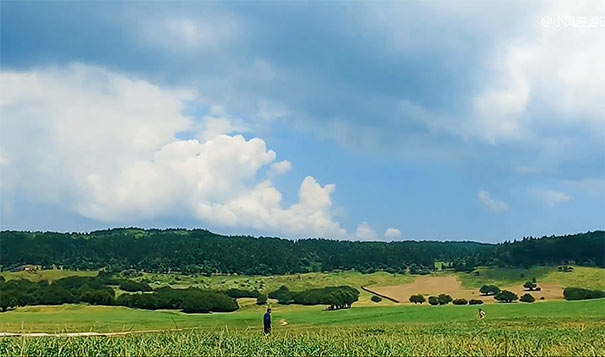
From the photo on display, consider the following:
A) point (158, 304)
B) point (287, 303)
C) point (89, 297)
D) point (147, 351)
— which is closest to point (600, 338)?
point (147, 351)

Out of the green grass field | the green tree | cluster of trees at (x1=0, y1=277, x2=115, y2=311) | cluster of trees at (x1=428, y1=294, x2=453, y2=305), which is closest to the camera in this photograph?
cluster of trees at (x1=0, y1=277, x2=115, y2=311)

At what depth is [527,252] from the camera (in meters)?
187

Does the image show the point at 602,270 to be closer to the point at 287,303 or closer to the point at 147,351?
the point at 287,303

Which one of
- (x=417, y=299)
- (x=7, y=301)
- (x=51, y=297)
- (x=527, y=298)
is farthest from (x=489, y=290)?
(x=7, y=301)

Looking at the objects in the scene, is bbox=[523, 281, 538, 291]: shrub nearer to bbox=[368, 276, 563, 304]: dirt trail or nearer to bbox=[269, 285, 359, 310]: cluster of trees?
bbox=[368, 276, 563, 304]: dirt trail

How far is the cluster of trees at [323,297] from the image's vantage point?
119m

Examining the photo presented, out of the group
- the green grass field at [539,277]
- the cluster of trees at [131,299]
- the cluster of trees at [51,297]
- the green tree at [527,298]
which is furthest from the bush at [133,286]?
the green tree at [527,298]

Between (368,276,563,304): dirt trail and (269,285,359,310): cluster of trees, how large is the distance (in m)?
16.0

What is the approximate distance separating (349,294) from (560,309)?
61.0 m

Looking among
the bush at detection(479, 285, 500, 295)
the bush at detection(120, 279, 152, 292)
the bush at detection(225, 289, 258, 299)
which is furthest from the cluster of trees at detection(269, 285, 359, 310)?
the bush at detection(120, 279, 152, 292)

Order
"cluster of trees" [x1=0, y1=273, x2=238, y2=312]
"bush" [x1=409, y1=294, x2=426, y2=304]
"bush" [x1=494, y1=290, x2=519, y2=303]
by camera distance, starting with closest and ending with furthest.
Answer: "cluster of trees" [x1=0, y1=273, x2=238, y2=312]
"bush" [x1=494, y1=290, x2=519, y2=303]
"bush" [x1=409, y1=294, x2=426, y2=304]

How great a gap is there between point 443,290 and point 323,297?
120 ft

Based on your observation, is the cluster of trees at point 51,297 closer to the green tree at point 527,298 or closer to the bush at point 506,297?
the bush at point 506,297

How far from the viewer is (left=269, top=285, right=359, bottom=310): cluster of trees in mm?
118875
